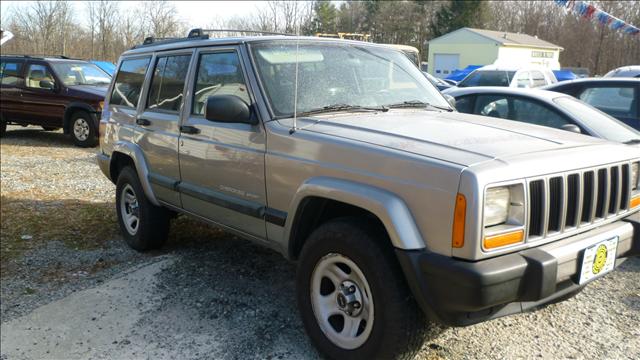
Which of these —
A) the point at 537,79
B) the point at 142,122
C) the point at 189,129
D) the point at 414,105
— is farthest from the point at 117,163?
the point at 537,79

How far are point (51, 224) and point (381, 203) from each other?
494 centimetres

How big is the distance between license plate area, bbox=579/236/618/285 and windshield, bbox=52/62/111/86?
37.4 ft

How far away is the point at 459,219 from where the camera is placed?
2.43 meters

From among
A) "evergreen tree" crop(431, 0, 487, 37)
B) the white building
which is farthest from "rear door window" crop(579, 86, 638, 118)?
"evergreen tree" crop(431, 0, 487, 37)

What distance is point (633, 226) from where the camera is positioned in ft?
10.3

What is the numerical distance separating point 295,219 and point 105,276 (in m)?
2.36

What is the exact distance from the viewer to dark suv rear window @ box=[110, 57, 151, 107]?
5078 millimetres

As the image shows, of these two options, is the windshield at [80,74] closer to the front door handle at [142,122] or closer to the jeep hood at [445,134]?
the front door handle at [142,122]

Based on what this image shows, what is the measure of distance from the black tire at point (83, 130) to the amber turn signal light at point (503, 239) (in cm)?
1036

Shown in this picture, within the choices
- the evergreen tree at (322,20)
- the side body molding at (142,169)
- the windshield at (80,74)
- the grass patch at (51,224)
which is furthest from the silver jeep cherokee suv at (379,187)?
the windshield at (80,74)

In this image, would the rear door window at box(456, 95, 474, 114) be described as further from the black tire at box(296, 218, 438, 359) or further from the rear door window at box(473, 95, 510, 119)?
the black tire at box(296, 218, 438, 359)

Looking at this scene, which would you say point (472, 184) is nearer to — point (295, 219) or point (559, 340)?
point (295, 219)

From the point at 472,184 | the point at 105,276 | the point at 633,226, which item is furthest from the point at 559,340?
the point at 105,276

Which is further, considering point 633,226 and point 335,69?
point 335,69
